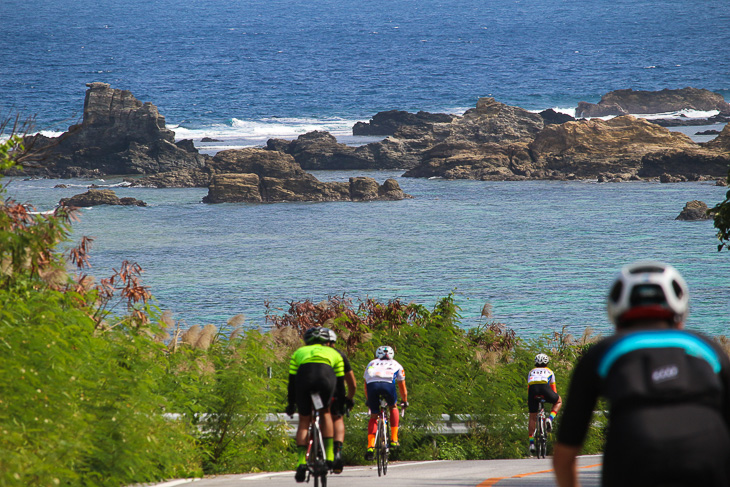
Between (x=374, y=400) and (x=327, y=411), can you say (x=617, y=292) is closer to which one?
(x=327, y=411)

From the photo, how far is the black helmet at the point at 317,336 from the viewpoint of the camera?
29.7 feet

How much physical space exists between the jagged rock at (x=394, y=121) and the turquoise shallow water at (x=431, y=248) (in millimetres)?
35918

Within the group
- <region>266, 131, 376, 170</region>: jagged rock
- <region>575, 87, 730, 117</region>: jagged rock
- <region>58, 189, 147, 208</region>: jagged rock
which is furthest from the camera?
<region>575, 87, 730, 117</region>: jagged rock

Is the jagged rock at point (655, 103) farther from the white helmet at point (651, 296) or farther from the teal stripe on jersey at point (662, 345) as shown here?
the teal stripe on jersey at point (662, 345)

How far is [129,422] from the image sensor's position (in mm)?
9297

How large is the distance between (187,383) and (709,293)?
27.3m

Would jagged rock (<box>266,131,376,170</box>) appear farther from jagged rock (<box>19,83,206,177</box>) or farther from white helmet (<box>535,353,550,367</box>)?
white helmet (<box>535,353,550,367</box>)

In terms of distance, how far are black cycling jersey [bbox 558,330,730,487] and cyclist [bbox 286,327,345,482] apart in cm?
560

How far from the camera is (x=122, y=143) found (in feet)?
278

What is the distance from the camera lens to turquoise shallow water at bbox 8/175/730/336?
110 feet

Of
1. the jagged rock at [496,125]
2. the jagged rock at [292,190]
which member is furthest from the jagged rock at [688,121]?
the jagged rock at [292,190]

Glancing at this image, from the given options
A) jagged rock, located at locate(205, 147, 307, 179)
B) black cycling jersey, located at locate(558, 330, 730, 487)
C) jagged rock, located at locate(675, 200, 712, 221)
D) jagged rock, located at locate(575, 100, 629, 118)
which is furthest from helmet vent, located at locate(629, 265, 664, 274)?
jagged rock, located at locate(575, 100, 629, 118)

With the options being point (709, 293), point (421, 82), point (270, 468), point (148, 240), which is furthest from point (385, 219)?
point (421, 82)

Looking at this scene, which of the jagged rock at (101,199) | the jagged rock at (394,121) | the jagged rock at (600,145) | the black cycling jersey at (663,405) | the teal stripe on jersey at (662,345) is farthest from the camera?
the jagged rock at (394,121)
